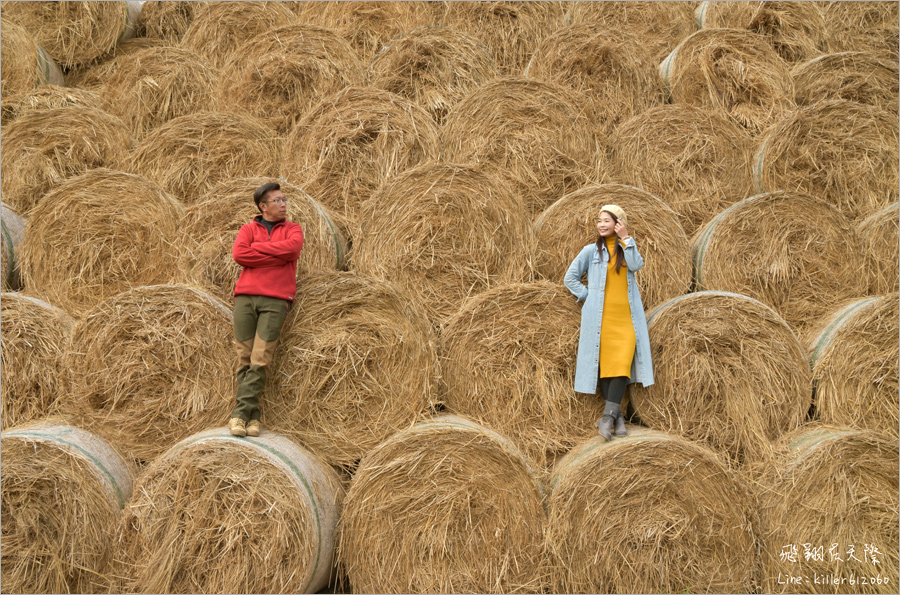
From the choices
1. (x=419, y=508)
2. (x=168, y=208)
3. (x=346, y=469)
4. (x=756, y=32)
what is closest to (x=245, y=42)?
(x=168, y=208)

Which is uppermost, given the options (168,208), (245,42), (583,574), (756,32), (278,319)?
(756,32)

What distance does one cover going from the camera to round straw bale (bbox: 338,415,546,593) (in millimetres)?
2934

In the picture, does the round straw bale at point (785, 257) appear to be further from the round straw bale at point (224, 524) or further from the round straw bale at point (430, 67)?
the round straw bale at point (224, 524)

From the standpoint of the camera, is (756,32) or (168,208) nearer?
(168,208)

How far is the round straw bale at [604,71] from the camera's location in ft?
15.8

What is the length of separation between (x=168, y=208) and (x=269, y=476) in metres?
1.89

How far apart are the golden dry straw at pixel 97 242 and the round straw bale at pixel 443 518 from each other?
5.93ft

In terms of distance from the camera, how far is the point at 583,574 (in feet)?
9.55

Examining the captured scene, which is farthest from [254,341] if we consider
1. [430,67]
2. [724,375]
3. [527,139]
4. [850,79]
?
[850,79]

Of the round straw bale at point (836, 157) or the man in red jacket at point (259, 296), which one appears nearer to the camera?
the man in red jacket at point (259, 296)

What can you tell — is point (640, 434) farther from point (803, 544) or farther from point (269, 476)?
point (269, 476)

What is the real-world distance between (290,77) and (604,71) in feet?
7.56

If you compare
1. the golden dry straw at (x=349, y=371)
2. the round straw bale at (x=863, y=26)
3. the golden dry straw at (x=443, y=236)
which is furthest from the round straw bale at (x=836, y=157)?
the golden dry straw at (x=349, y=371)

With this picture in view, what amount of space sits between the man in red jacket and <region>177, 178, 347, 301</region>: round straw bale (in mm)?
342
